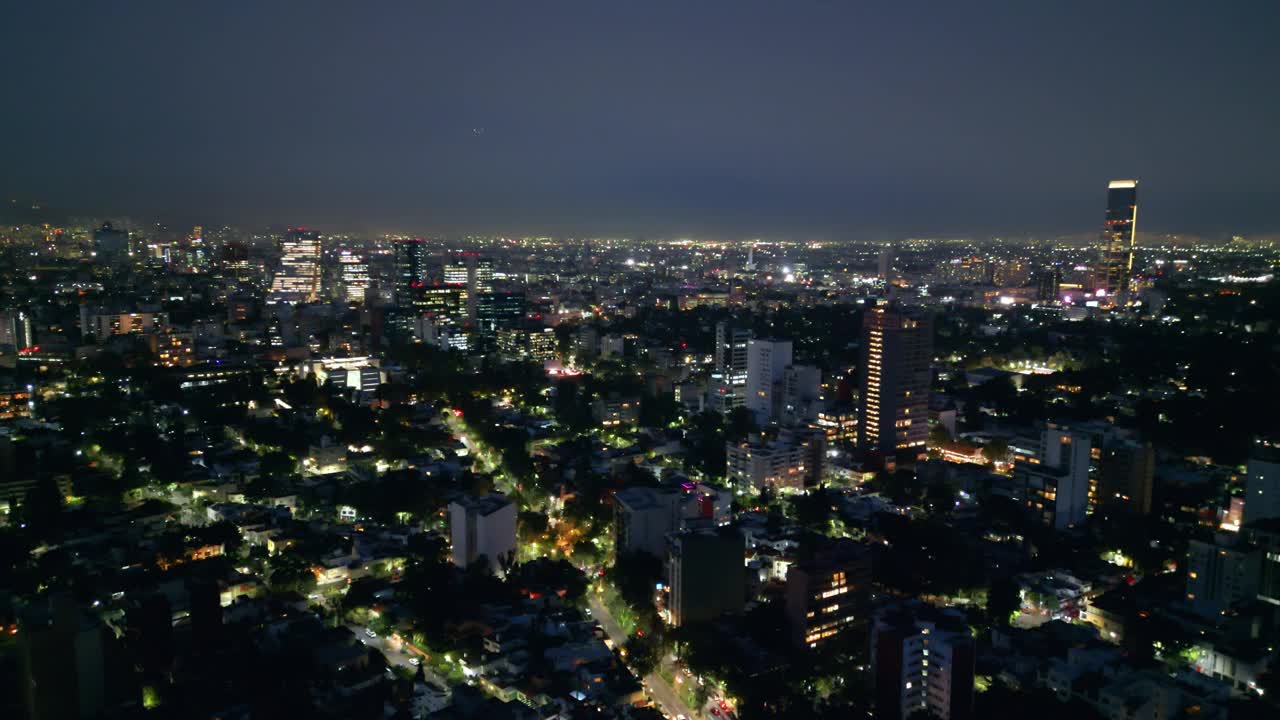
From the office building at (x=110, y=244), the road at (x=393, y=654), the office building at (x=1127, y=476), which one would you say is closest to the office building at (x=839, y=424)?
the office building at (x=1127, y=476)

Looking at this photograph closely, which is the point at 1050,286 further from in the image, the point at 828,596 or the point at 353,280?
the point at 828,596

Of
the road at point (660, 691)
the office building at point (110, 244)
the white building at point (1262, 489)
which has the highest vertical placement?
the office building at point (110, 244)

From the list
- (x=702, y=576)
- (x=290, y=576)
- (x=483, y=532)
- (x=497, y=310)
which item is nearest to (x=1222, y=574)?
(x=702, y=576)

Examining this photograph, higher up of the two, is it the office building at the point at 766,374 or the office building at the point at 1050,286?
the office building at the point at 1050,286

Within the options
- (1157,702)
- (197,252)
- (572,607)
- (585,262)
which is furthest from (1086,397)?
(585,262)

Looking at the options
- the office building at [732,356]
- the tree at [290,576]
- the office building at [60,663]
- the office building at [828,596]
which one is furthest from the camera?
the office building at [732,356]

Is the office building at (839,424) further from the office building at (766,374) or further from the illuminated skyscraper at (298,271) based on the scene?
the illuminated skyscraper at (298,271)

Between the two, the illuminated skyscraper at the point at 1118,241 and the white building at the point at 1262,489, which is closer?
the white building at the point at 1262,489
